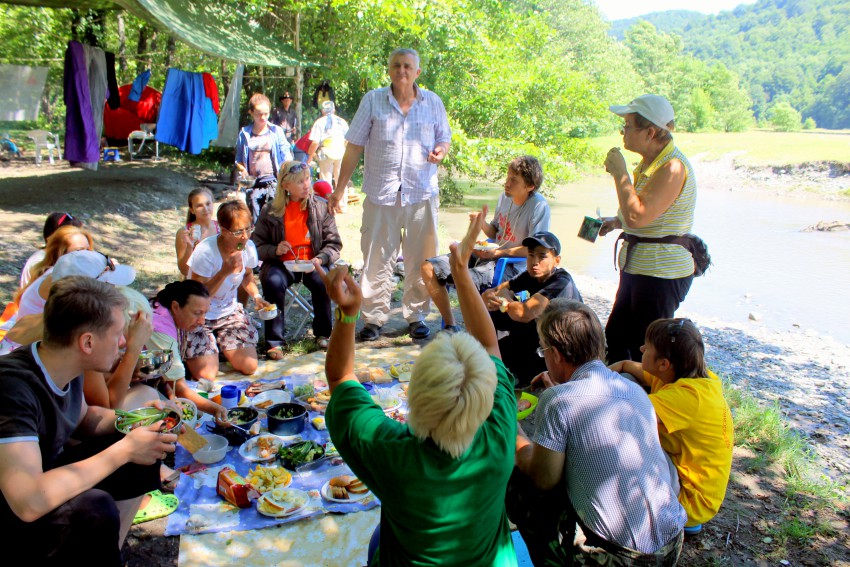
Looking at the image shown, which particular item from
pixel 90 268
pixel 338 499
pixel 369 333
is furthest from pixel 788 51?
pixel 90 268

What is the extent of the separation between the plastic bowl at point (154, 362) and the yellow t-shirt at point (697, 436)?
2.19m

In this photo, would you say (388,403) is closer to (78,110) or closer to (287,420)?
(287,420)

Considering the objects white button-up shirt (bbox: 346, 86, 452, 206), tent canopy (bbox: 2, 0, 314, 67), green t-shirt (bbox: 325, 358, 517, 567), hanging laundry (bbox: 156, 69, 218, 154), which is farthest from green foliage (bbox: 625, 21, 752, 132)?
green t-shirt (bbox: 325, 358, 517, 567)

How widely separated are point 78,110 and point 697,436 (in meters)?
8.04

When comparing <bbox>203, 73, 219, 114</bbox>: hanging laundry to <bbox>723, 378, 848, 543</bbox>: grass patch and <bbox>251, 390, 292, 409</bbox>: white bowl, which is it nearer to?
<bbox>251, 390, 292, 409</bbox>: white bowl

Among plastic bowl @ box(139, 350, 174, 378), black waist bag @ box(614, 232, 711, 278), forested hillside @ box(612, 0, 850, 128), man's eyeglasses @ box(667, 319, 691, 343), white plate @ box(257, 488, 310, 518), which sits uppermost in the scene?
forested hillside @ box(612, 0, 850, 128)

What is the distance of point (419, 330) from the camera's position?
16.4ft

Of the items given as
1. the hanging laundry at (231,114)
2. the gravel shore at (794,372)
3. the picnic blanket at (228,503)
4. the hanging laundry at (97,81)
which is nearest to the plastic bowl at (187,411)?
the picnic blanket at (228,503)

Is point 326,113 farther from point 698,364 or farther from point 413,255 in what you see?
point 698,364

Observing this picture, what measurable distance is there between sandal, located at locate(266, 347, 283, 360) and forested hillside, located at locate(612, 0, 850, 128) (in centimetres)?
8173

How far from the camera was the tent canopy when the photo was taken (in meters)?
7.43

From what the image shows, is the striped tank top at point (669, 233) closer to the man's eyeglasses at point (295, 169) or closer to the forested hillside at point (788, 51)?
the man's eyeglasses at point (295, 169)

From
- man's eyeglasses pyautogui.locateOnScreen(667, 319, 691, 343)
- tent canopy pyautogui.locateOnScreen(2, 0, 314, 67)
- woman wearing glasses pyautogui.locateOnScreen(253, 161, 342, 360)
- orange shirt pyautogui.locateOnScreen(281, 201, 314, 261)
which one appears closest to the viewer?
man's eyeglasses pyautogui.locateOnScreen(667, 319, 691, 343)

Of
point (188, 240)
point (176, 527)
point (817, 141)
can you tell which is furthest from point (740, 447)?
point (817, 141)
